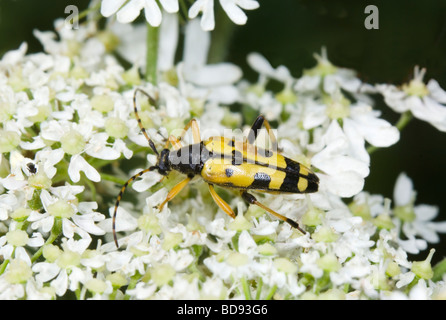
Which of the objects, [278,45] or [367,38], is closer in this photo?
[367,38]

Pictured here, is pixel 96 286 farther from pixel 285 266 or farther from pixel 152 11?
pixel 152 11

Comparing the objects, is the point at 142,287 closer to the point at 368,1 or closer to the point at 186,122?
the point at 186,122

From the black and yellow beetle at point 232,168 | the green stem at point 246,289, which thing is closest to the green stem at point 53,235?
the black and yellow beetle at point 232,168

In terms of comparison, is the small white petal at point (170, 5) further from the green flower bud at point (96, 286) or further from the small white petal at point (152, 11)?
the green flower bud at point (96, 286)

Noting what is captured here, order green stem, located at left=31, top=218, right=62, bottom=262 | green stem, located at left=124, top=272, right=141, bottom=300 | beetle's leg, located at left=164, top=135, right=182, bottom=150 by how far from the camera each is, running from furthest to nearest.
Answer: beetle's leg, located at left=164, top=135, right=182, bottom=150
green stem, located at left=31, top=218, right=62, bottom=262
green stem, located at left=124, top=272, right=141, bottom=300

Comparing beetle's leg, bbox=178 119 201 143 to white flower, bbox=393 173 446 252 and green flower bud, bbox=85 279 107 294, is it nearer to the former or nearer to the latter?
green flower bud, bbox=85 279 107 294

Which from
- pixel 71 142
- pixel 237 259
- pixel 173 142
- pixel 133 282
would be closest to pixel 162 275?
pixel 133 282

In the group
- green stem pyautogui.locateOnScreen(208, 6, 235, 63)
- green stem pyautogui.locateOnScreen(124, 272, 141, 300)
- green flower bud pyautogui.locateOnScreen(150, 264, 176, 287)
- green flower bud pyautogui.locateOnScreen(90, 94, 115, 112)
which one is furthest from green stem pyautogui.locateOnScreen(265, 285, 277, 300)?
green stem pyautogui.locateOnScreen(208, 6, 235, 63)
